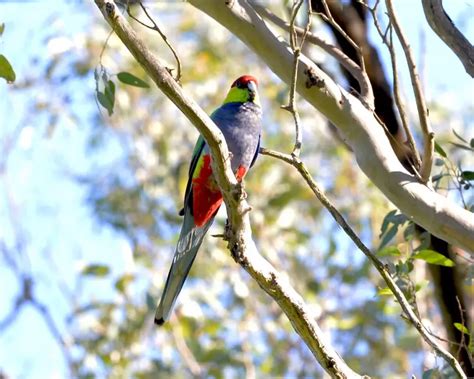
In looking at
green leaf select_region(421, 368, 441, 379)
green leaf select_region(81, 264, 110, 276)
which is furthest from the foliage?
green leaf select_region(421, 368, 441, 379)

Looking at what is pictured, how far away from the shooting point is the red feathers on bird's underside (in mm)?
3432

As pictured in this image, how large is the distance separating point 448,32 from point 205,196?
1.26 meters

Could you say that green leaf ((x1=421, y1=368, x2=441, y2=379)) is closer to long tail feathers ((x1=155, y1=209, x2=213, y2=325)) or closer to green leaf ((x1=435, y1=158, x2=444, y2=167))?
green leaf ((x1=435, y1=158, x2=444, y2=167))

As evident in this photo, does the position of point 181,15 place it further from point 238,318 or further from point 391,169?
point 391,169

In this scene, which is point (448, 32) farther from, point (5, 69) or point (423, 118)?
point (5, 69)

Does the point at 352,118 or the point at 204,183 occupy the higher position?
the point at 204,183

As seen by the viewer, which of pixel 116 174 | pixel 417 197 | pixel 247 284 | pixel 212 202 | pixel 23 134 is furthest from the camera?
pixel 116 174

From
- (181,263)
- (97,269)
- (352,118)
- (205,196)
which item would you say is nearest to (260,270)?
(352,118)

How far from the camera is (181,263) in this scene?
3.23 meters

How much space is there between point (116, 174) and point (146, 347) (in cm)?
139

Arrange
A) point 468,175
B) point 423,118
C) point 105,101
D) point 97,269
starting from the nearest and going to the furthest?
1. point 423,118
2. point 105,101
3. point 468,175
4. point 97,269

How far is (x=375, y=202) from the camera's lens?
576 cm

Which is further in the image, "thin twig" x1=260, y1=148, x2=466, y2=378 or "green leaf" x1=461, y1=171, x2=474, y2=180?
"green leaf" x1=461, y1=171, x2=474, y2=180

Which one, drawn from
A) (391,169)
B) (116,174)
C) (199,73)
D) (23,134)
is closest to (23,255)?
(23,134)
